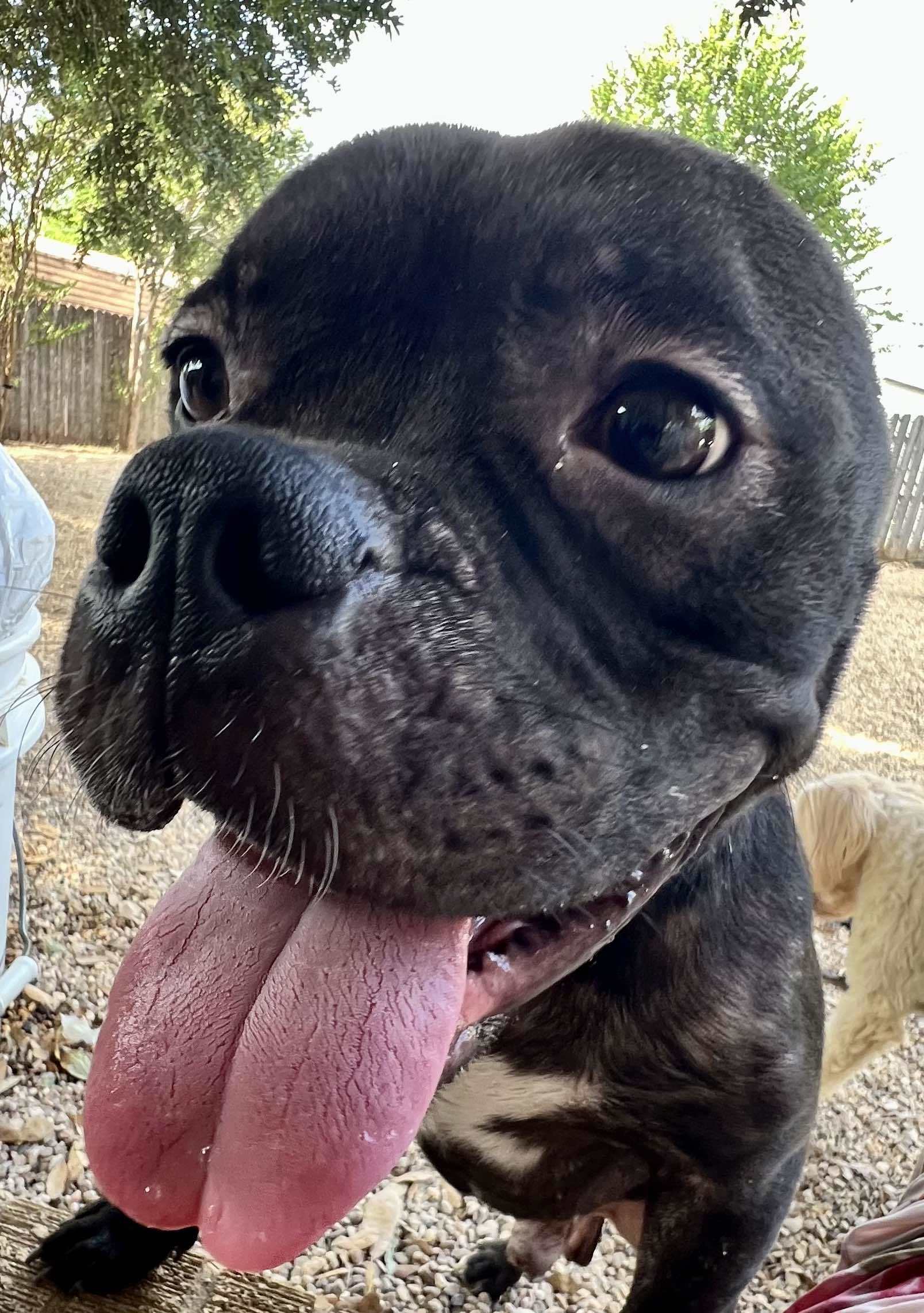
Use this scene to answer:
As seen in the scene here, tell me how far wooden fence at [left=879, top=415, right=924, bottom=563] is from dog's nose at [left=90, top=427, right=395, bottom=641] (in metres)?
0.68

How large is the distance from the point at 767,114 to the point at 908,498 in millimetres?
500

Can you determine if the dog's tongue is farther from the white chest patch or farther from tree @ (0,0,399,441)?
tree @ (0,0,399,441)

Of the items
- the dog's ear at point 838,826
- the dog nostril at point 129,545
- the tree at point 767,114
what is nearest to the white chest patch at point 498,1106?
the dog nostril at point 129,545

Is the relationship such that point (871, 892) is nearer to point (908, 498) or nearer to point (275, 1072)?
point (908, 498)

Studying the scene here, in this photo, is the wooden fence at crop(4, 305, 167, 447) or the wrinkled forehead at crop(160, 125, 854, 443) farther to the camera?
the wooden fence at crop(4, 305, 167, 447)

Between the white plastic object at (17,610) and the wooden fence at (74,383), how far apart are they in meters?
0.25

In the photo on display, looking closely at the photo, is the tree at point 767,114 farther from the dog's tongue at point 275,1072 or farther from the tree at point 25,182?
the tree at point 25,182

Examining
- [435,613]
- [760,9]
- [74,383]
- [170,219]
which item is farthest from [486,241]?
[74,383]

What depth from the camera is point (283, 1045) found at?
568mm

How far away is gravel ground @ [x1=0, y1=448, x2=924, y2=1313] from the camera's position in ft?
4.11

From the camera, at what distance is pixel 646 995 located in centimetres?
82

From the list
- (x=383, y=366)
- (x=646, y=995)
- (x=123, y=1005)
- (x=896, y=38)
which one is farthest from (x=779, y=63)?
(x=123, y=1005)

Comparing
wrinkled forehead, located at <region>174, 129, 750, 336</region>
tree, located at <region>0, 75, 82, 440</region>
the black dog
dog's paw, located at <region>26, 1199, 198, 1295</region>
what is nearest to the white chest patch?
the black dog

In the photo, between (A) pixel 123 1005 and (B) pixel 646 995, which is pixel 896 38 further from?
(A) pixel 123 1005
